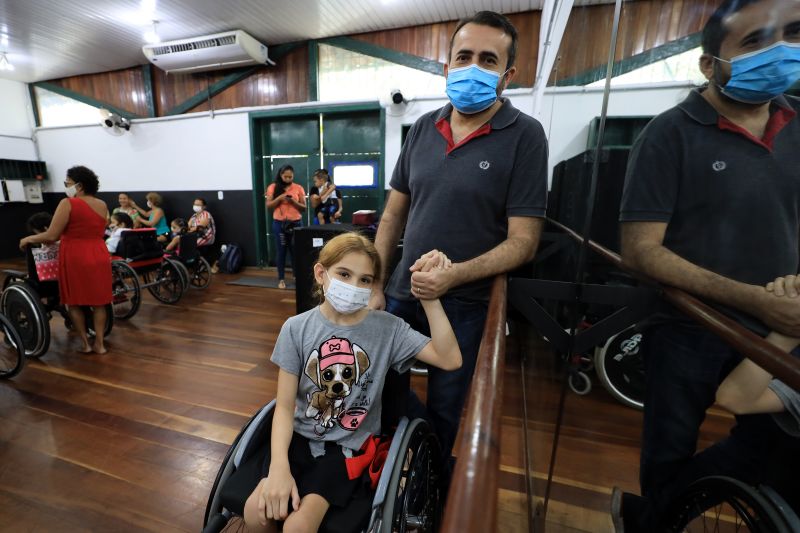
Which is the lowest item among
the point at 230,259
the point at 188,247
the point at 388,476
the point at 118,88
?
the point at 230,259

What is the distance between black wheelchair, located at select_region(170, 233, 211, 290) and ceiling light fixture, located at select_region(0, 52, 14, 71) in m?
4.70

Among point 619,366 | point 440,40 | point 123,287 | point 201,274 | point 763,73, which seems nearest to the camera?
Result: point 763,73

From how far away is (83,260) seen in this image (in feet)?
8.33

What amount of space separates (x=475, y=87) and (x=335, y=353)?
0.82 metres

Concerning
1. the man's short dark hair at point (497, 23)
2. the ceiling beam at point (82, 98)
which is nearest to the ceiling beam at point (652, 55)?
the man's short dark hair at point (497, 23)

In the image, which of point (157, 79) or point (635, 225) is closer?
point (635, 225)

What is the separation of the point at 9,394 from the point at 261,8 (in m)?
4.30

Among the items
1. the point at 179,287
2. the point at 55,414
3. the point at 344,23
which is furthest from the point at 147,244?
the point at 344,23

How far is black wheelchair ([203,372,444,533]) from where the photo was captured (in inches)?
32.2

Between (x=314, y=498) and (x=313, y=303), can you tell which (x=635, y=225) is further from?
(x=313, y=303)

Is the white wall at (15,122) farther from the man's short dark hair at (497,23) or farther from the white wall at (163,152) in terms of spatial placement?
the man's short dark hair at (497,23)

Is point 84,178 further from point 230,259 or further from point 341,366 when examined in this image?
point 230,259

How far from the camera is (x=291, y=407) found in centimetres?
95

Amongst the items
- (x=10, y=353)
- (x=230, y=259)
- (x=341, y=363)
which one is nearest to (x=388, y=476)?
(x=341, y=363)
